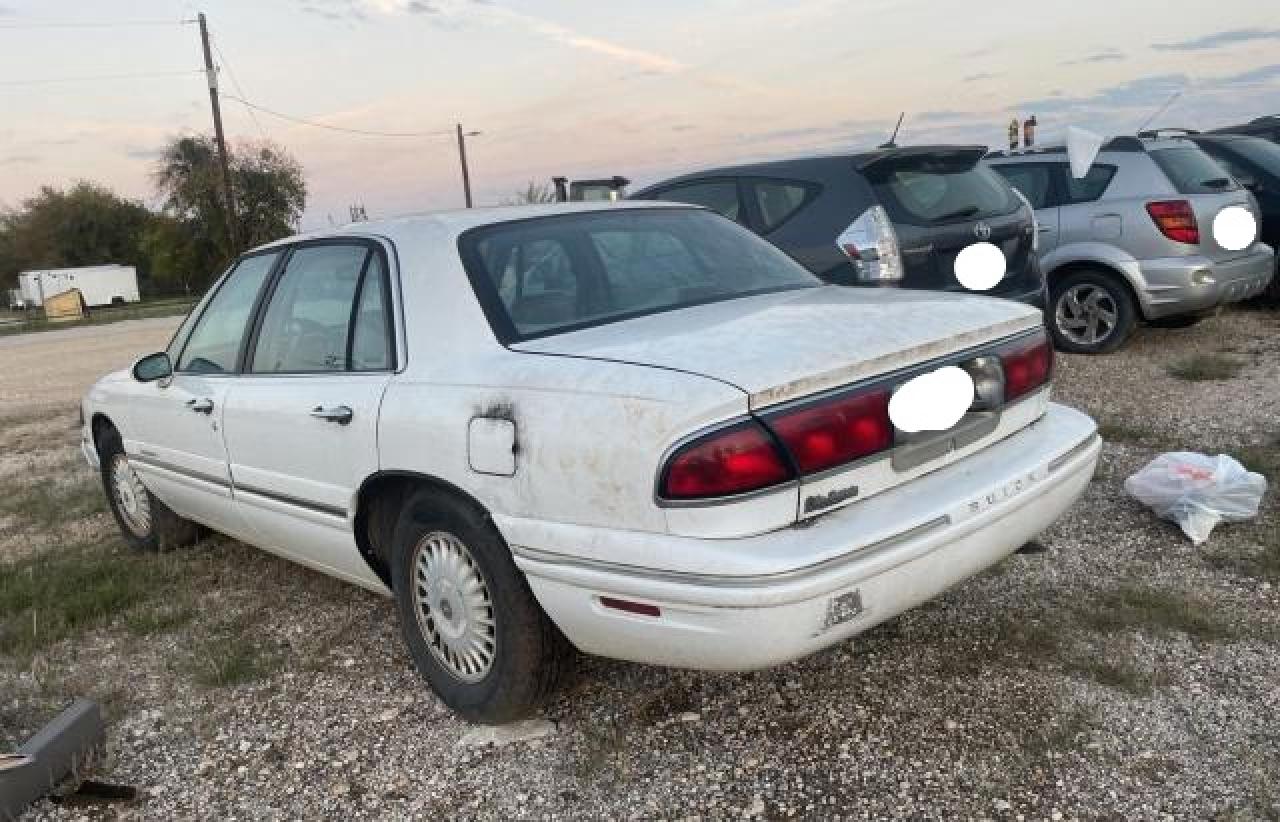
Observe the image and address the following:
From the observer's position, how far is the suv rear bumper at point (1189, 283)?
296 inches

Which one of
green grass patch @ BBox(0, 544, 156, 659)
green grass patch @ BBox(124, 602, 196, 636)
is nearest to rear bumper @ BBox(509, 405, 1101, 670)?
green grass patch @ BBox(124, 602, 196, 636)

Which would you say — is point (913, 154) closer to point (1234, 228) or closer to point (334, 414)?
point (1234, 228)

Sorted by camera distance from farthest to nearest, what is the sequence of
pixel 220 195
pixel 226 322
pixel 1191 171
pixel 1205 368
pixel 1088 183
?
1. pixel 220 195
2. pixel 1088 183
3. pixel 1191 171
4. pixel 1205 368
5. pixel 226 322

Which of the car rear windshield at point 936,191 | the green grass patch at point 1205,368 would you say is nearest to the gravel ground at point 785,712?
the car rear windshield at point 936,191

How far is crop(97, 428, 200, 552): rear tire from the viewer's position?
4797mm

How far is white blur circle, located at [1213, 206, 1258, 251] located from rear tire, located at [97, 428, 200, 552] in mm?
7216

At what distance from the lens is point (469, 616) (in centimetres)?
295

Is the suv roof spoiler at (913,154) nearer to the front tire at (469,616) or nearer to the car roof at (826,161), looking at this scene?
the car roof at (826,161)

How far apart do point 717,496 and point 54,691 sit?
2646 mm

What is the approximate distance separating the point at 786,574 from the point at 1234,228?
7017 mm

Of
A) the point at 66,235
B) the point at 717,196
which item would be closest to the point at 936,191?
the point at 717,196

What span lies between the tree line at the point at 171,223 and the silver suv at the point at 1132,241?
37.4 meters

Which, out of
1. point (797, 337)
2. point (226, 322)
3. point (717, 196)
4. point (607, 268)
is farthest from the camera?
point (717, 196)

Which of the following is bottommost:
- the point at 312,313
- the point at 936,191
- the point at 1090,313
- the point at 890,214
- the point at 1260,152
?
the point at 1090,313
